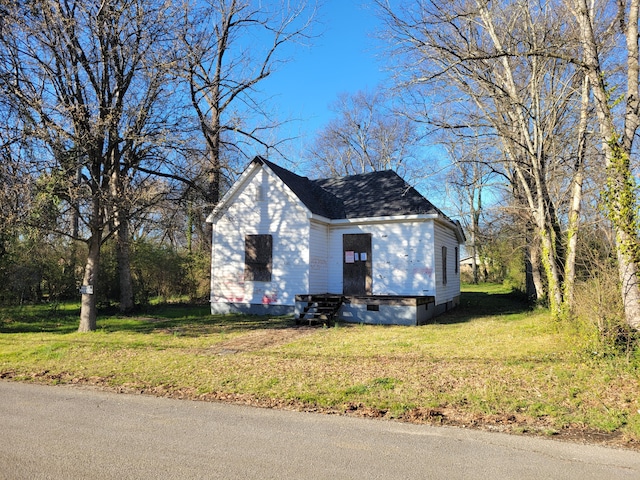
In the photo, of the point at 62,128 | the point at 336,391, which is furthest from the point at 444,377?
the point at 62,128

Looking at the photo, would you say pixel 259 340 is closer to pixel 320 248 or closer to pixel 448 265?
pixel 320 248

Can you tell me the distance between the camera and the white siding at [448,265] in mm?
15914

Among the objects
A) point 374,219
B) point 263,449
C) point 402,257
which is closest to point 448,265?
point 402,257

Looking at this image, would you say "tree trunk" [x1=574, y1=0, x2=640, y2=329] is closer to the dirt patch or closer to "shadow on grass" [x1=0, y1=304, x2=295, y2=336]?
the dirt patch

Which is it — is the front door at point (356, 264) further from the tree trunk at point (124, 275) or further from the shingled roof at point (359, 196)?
the tree trunk at point (124, 275)

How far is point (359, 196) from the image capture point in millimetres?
17312

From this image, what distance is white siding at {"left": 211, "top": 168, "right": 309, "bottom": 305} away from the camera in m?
15.6

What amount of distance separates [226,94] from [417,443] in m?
19.8

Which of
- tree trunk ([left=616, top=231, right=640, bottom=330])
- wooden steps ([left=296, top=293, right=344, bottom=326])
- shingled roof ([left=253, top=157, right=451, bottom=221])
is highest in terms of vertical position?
shingled roof ([left=253, top=157, right=451, bottom=221])

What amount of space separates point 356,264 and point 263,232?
3496 millimetres

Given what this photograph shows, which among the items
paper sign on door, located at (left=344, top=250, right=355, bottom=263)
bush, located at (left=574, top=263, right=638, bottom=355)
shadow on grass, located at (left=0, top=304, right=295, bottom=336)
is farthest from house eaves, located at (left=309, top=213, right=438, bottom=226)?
bush, located at (left=574, top=263, right=638, bottom=355)

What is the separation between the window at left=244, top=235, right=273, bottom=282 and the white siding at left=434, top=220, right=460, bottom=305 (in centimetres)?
581

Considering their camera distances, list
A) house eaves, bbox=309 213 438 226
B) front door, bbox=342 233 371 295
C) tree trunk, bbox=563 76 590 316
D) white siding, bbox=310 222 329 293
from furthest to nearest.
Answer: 1. front door, bbox=342 233 371 295
2. white siding, bbox=310 222 329 293
3. house eaves, bbox=309 213 438 226
4. tree trunk, bbox=563 76 590 316

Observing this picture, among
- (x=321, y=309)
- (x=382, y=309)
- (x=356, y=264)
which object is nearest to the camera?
(x=382, y=309)
